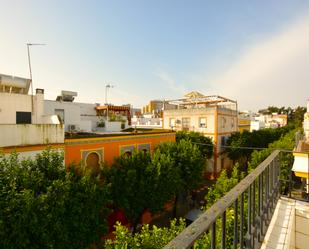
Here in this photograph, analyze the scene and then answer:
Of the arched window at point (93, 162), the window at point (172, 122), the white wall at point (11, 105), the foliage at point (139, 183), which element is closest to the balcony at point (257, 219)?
the foliage at point (139, 183)

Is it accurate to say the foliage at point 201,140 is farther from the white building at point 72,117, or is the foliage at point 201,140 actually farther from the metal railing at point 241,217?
the metal railing at point 241,217

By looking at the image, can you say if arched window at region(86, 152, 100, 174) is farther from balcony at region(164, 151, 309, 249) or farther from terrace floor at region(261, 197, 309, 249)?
terrace floor at region(261, 197, 309, 249)

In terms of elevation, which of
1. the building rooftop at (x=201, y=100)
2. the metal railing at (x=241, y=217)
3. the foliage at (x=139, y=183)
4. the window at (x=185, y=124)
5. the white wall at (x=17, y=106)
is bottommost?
the foliage at (x=139, y=183)

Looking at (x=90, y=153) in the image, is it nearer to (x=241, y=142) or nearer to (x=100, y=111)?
(x=100, y=111)

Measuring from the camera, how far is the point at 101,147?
45.0ft

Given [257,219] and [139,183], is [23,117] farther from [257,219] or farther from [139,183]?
[257,219]

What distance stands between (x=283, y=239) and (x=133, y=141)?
45.3 feet

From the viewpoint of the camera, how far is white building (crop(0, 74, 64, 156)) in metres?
Result: 9.67

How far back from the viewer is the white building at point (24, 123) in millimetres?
9672

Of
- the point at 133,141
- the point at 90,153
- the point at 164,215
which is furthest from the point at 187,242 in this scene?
the point at 164,215

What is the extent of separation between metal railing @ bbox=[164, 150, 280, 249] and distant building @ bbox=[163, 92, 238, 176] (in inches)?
902

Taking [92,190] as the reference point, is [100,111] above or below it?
above

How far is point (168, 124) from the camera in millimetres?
30234

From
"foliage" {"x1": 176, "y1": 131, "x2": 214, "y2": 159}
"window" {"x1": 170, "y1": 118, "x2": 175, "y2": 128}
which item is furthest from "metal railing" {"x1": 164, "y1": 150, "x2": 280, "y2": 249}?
"window" {"x1": 170, "y1": 118, "x2": 175, "y2": 128}
